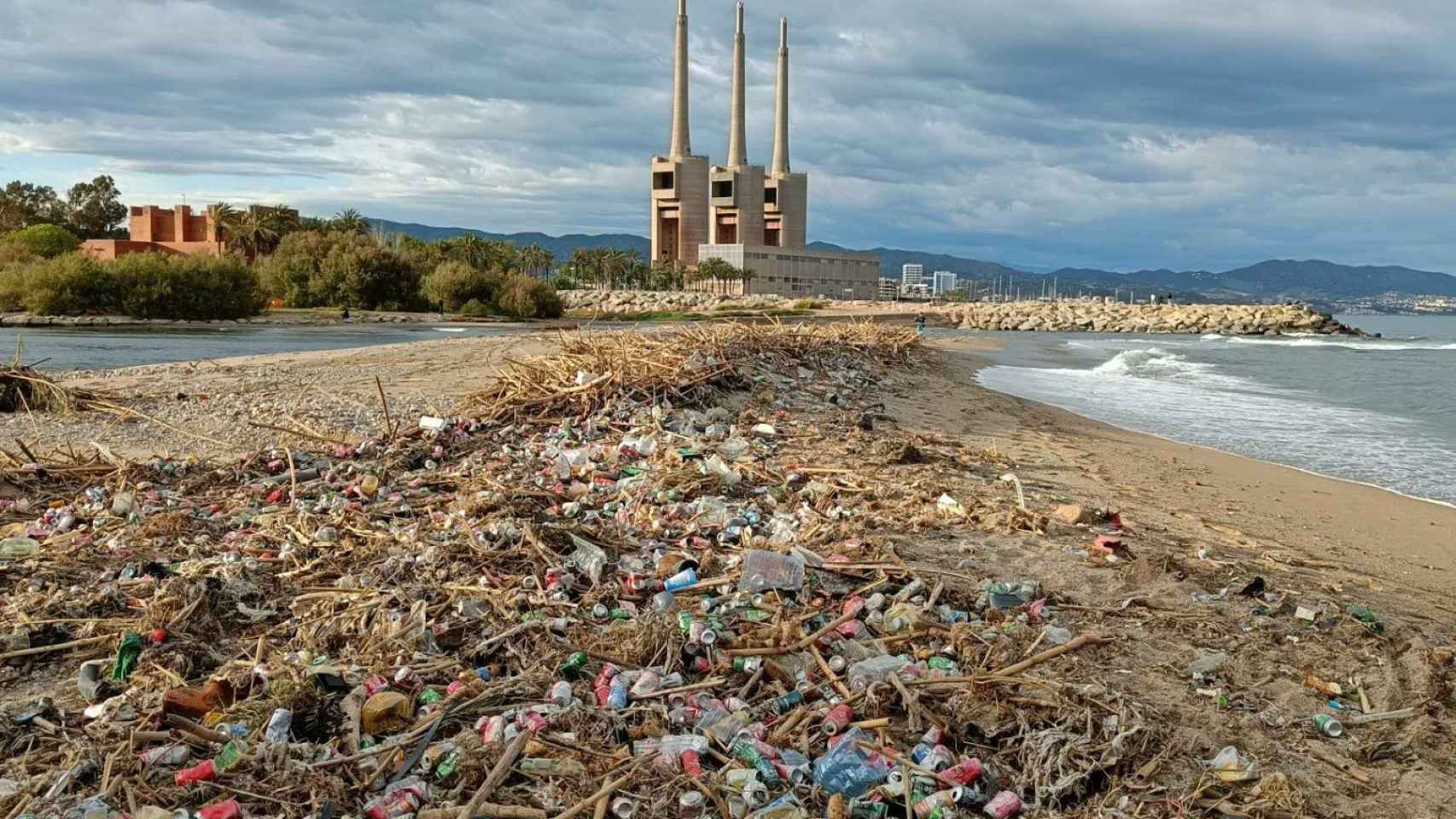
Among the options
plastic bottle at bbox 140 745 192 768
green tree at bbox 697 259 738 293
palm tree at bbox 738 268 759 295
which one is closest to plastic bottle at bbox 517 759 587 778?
plastic bottle at bbox 140 745 192 768

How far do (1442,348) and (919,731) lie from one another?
5430 cm

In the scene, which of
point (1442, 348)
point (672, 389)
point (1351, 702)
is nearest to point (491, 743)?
point (1351, 702)

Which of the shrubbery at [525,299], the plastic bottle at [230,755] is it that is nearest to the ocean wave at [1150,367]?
the plastic bottle at [230,755]

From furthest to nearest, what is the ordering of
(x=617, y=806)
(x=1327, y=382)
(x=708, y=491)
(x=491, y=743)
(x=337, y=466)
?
(x=1327, y=382) < (x=337, y=466) < (x=708, y=491) < (x=491, y=743) < (x=617, y=806)

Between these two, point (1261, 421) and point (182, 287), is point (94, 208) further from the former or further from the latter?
point (1261, 421)

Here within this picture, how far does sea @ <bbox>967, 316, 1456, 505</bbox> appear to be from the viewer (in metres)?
11.1

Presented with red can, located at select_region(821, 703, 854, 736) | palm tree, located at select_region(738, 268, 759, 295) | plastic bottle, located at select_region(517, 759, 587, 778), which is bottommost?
plastic bottle, located at select_region(517, 759, 587, 778)

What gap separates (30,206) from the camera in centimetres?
7962

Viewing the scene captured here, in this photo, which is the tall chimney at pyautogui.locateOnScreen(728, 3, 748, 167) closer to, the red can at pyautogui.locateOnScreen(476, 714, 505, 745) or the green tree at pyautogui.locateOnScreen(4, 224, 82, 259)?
the green tree at pyautogui.locateOnScreen(4, 224, 82, 259)

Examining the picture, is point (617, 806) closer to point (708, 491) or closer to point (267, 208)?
point (708, 491)

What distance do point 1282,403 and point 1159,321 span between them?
2213 inches

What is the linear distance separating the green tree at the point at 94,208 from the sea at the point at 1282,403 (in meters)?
77.4

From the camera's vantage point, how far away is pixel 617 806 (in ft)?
9.78

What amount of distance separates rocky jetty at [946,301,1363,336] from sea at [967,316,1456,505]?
32359 millimetres
